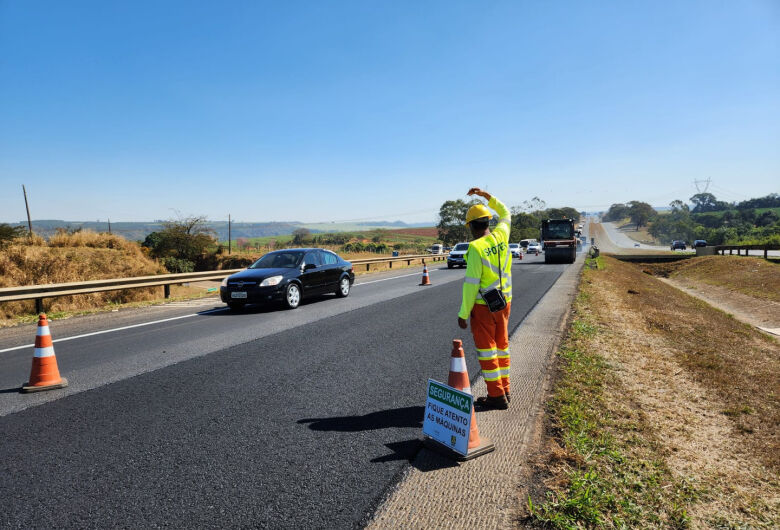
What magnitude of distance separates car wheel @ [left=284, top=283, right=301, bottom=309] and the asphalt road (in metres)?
3.42

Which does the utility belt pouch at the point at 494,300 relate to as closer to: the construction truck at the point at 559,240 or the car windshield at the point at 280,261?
the car windshield at the point at 280,261

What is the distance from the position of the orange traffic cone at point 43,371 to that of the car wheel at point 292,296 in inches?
242

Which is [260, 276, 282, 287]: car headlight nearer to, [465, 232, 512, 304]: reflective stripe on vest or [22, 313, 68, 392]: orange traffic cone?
[22, 313, 68, 392]: orange traffic cone

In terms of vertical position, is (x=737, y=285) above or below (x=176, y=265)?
below

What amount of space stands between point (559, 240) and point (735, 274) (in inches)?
392

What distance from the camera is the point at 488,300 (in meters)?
4.34

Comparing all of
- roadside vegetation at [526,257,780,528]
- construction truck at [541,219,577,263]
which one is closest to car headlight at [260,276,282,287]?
roadside vegetation at [526,257,780,528]

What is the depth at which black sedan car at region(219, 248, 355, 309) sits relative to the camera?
11.0m

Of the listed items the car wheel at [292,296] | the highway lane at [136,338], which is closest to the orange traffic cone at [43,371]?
the highway lane at [136,338]

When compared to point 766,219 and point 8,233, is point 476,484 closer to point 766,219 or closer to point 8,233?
point 8,233

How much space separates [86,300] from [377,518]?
56.2 feet

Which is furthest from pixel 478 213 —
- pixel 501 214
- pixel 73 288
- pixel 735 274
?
pixel 735 274

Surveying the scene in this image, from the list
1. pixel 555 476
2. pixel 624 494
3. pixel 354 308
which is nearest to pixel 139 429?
pixel 555 476

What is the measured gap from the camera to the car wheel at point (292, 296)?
11.4 m
